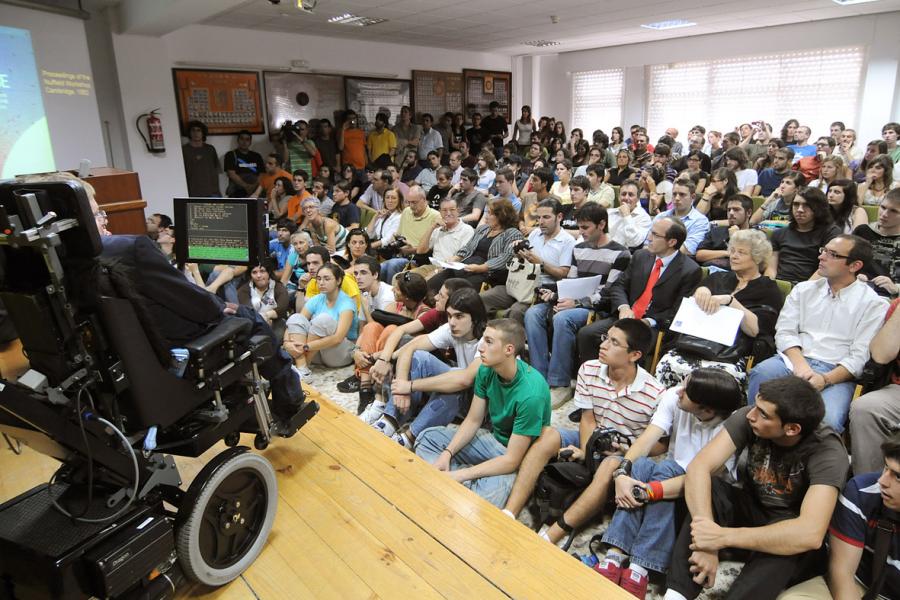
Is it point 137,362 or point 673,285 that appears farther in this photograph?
point 673,285

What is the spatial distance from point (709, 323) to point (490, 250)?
5.79 feet

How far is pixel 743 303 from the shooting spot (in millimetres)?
2986

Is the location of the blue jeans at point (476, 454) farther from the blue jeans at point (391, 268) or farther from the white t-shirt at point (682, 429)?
the blue jeans at point (391, 268)

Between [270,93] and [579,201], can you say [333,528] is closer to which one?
[579,201]

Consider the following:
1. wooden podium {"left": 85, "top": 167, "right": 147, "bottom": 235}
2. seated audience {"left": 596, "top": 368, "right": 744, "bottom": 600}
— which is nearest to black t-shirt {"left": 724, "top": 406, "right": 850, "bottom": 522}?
seated audience {"left": 596, "top": 368, "right": 744, "bottom": 600}

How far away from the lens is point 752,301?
9.73 ft

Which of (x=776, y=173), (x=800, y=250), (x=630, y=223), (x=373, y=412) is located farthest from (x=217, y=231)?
(x=776, y=173)

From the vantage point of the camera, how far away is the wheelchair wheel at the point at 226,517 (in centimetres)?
136

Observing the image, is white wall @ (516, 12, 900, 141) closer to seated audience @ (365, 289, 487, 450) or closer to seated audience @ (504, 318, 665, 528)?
seated audience @ (504, 318, 665, 528)

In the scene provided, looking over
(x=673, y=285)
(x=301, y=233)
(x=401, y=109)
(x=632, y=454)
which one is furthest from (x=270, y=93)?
(x=632, y=454)

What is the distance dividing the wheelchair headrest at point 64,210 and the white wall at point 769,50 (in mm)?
10556

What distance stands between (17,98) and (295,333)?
3.32 metres

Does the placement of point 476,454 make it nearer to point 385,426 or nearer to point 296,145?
point 385,426

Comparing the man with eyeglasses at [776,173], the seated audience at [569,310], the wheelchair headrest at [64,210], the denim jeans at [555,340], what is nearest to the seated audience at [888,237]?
the seated audience at [569,310]
